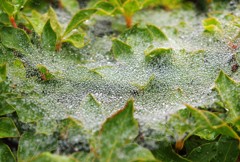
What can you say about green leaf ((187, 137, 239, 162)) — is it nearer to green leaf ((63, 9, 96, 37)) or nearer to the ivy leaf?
the ivy leaf

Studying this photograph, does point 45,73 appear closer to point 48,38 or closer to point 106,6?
point 48,38

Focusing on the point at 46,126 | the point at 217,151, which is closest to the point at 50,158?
the point at 46,126

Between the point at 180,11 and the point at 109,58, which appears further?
the point at 180,11

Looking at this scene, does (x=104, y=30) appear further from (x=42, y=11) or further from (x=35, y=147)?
(x=35, y=147)

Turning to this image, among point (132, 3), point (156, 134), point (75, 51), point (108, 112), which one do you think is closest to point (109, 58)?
point (75, 51)

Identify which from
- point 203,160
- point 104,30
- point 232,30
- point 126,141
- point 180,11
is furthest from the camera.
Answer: point 180,11

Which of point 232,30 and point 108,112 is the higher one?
point 232,30

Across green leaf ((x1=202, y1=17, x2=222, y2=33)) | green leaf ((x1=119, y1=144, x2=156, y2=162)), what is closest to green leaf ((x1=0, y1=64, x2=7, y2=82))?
green leaf ((x1=119, y1=144, x2=156, y2=162))
